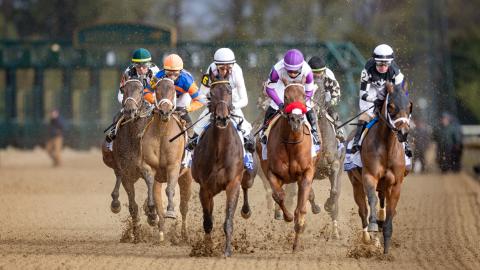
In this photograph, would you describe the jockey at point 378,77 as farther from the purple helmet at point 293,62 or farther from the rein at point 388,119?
the purple helmet at point 293,62

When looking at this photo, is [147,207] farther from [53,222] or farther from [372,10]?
[372,10]

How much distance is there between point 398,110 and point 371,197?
110 cm

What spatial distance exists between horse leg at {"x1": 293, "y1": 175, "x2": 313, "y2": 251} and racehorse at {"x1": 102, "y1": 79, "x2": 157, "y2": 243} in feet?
6.95

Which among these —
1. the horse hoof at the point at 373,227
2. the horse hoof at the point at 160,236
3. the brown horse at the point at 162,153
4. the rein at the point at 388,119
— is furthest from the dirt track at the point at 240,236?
the rein at the point at 388,119

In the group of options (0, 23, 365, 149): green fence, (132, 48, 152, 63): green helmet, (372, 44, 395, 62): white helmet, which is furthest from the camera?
(0, 23, 365, 149): green fence

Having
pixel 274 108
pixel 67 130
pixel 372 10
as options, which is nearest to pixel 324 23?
pixel 372 10

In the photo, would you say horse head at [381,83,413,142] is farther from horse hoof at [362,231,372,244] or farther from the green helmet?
the green helmet

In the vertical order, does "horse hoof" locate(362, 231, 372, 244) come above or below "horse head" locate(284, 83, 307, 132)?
below

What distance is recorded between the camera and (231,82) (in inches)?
556

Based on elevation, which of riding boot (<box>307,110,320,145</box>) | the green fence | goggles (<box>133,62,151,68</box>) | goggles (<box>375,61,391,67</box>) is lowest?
riding boot (<box>307,110,320,145</box>)

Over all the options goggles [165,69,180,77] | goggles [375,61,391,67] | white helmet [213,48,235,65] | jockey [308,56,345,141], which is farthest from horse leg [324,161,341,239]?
white helmet [213,48,235,65]

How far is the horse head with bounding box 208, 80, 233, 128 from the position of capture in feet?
42.5

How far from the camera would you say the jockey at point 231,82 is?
13.7m

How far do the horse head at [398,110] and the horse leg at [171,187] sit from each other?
297cm
